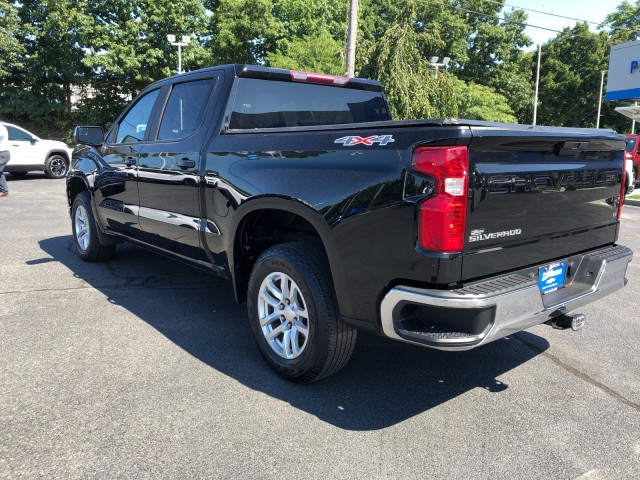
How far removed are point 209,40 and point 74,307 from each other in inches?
1151

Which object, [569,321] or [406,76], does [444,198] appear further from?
[406,76]

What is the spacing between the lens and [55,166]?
15.8 m

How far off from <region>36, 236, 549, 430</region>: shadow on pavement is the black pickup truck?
191mm

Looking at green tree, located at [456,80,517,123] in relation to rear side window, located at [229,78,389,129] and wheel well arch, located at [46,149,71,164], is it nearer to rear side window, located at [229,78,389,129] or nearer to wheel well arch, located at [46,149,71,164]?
wheel well arch, located at [46,149,71,164]

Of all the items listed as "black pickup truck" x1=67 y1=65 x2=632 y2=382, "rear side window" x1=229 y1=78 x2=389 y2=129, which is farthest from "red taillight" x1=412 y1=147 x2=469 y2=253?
"rear side window" x1=229 y1=78 x2=389 y2=129

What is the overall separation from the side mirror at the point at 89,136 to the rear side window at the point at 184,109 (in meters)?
1.22

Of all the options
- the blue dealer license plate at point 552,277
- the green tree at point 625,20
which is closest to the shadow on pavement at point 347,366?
the blue dealer license plate at point 552,277

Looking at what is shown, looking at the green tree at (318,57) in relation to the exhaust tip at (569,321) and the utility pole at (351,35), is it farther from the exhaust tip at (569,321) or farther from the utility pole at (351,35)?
the exhaust tip at (569,321)

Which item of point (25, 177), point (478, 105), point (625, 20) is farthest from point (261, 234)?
point (625, 20)

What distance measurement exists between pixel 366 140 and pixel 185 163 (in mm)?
1764

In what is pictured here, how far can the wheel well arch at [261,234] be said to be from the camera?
322cm

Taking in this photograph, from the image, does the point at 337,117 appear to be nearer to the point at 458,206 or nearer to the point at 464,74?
the point at 458,206

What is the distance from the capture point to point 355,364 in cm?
347

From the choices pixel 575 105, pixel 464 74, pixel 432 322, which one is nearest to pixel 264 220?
pixel 432 322
